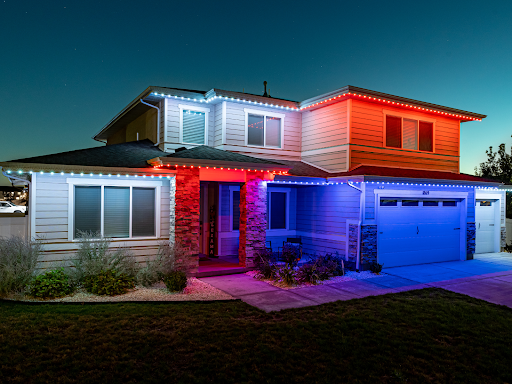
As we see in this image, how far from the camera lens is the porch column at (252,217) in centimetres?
1163

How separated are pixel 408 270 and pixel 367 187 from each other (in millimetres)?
3063

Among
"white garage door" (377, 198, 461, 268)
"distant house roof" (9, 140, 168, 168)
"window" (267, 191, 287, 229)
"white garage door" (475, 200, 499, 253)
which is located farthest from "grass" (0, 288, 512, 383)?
"white garage door" (475, 200, 499, 253)

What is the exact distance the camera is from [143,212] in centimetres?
1116

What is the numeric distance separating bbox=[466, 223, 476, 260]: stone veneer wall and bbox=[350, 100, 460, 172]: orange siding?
98.9 inches

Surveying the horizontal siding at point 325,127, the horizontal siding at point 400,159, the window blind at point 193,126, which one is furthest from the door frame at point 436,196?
the window blind at point 193,126

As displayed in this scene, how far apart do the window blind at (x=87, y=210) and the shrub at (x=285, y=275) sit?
4915 millimetres

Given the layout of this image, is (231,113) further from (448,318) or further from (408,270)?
(448,318)

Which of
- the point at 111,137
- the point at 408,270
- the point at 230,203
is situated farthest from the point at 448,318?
the point at 111,137

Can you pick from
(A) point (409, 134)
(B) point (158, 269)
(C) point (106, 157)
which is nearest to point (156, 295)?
(B) point (158, 269)

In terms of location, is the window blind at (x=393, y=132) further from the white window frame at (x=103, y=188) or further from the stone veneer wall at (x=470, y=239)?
the white window frame at (x=103, y=188)

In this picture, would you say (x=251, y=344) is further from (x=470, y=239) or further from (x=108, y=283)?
(x=470, y=239)

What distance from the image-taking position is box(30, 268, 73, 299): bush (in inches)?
321

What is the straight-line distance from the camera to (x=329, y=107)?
46.5ft

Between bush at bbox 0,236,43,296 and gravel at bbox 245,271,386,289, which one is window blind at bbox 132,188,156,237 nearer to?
bush at bbox 0,236,43,296
